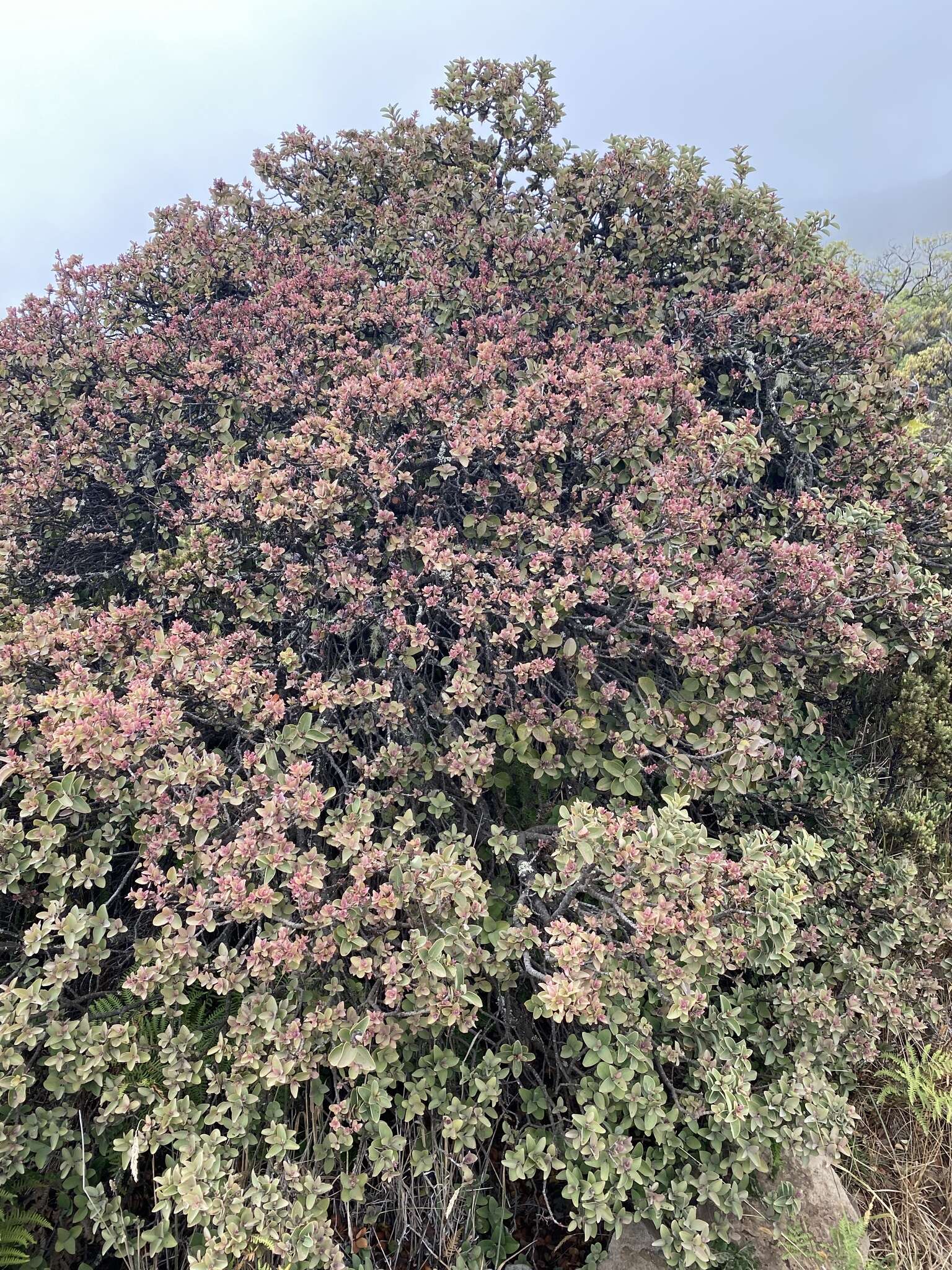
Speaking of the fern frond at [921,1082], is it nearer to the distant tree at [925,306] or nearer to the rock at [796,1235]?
the rock at [796,1235]

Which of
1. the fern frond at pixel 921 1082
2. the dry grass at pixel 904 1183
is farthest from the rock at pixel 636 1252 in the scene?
the fern frond at pixel 921 1082

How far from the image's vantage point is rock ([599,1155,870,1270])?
2.52 meters

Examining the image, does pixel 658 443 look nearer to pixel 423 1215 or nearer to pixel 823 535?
pixel 823 535

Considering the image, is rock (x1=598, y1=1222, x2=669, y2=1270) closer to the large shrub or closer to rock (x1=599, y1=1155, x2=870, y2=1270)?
rock (x1=599, y1=1155, x2=870, y2=1270)

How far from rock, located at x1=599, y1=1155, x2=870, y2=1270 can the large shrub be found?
5.5 inches

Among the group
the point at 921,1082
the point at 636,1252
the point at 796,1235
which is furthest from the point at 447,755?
the point at 921,1082

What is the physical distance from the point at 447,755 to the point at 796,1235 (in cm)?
214

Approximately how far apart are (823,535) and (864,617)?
44cm

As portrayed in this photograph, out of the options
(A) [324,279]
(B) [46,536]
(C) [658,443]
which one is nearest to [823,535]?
(C) [658,443]

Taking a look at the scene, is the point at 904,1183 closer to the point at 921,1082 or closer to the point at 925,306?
the point at 921,1082

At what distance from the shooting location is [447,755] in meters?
2.79

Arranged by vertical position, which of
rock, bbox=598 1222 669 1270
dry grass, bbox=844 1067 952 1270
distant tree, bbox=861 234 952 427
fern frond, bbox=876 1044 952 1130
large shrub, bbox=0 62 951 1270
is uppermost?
distant tree, bbox=861 234 952 427

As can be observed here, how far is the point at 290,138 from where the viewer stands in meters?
4.91

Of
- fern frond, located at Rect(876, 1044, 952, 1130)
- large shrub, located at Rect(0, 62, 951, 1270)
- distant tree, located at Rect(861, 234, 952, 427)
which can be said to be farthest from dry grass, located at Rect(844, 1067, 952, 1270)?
distant tree, located at Rect(861, 234, 952, 427)
